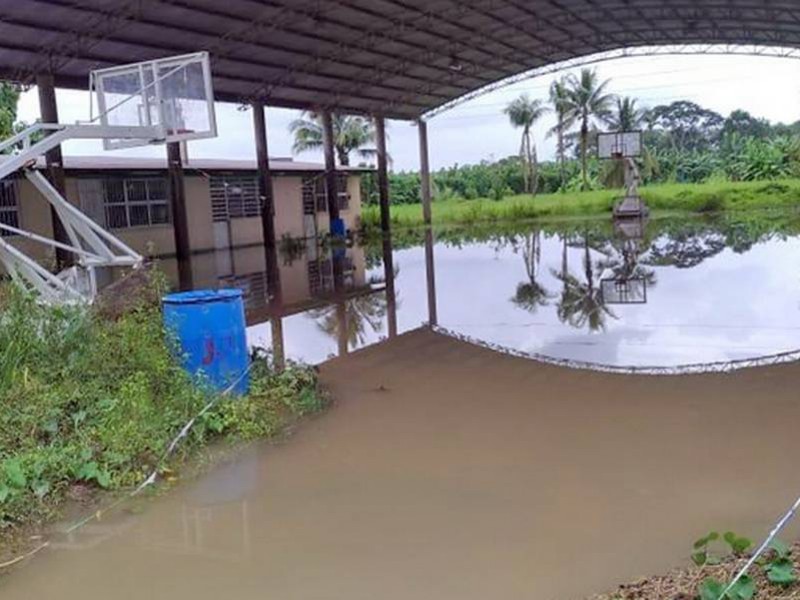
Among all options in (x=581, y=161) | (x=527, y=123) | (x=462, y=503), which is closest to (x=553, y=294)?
(x=462, y=503)

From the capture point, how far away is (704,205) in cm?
3322

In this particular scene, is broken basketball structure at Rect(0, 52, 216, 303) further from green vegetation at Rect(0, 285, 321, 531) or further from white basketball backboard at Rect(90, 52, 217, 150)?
green vegetation at Rect(0, 285, 321, 531)

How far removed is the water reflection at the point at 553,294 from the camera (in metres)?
8.62

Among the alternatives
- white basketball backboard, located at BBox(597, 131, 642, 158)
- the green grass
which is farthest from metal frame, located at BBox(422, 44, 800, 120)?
the green grass

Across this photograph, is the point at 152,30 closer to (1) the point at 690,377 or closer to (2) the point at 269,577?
(1) the point at 690,377

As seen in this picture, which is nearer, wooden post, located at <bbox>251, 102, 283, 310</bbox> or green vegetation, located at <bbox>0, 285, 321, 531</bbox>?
green vegetation, located at <bbox>0, 285, 321, 531</bbox>

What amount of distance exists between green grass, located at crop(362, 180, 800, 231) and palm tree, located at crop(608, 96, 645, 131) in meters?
4.78

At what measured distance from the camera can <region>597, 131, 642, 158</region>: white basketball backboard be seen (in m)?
31.1

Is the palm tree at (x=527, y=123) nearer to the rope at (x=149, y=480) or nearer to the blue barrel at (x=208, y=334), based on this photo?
the blue barrel at (x=208, y=334)

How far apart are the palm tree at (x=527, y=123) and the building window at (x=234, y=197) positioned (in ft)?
55.2

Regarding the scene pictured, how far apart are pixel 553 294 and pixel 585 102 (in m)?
29.2

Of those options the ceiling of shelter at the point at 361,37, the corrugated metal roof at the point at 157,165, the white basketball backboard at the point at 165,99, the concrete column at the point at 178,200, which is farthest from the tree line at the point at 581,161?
the white basketball backboard at the point at 165,99

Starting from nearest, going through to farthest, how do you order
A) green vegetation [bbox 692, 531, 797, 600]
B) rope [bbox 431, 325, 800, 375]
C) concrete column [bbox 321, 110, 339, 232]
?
green vegetation [bbox 692, 531, 797, 600], rope [bbox 431, 325, 800, 375], concrete column [bbox 321, 110, 339, 232]

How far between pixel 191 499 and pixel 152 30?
1499 cm
